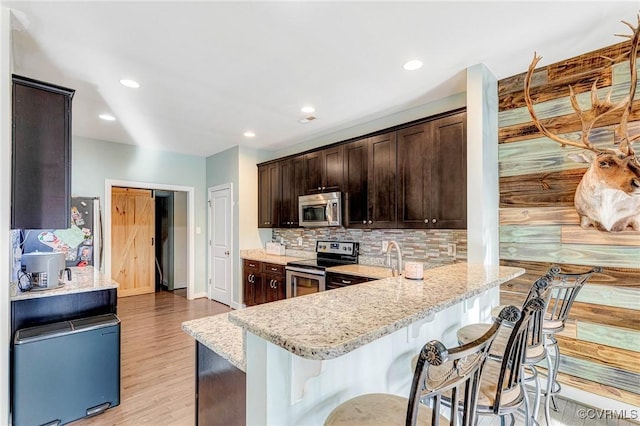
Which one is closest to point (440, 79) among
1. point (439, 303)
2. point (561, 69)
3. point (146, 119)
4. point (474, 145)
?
point (474, 145)

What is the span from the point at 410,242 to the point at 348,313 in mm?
2635

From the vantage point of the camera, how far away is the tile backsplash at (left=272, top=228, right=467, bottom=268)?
10.4 ft

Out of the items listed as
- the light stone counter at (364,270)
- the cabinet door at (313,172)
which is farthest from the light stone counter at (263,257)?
the cabinet door at (313,172)

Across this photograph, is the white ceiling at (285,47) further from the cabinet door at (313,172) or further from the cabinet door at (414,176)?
the cabinet door at (313,172)

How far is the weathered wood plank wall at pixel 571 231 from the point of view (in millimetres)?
2170

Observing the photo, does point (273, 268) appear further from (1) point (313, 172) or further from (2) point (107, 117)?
(2) point (107, 117)

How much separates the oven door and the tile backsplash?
0.65 metres

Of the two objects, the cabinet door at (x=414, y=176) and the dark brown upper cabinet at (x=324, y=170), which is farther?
the dark brown upper cabinet at (x=324, y=170)

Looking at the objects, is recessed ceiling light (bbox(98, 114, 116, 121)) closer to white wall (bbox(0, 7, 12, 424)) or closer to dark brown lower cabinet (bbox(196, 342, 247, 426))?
white wall (bbox(0, 7, 12, 424))

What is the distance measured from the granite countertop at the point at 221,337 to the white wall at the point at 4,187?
3.84 ft

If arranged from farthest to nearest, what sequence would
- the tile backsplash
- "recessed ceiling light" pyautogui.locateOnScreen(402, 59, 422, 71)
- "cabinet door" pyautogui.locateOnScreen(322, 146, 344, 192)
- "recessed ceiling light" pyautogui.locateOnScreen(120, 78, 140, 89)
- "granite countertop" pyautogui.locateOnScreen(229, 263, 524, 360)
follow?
"cabinet door" pyautogui.locateOnScreen(322, 146, 344, 192)
the tile backsplash
"recessed ceiling light" pyautogui.locateOnScreen(120, 78, 140, 89)
"recessed ceiling light" pyautogui.locateOnScreen(402, 59, 422, 71)
"granite countertop" pyautogui.locateOnScreen(229, 263, 524, 360)

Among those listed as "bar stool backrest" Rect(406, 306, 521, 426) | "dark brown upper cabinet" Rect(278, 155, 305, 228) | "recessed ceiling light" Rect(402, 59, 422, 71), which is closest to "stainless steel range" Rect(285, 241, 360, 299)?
"dark brown upper cabinet" Rect(278, 155, 305, 228)

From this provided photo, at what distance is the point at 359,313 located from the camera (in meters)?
1.06

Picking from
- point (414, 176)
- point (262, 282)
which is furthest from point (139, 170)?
point (414, 176)
